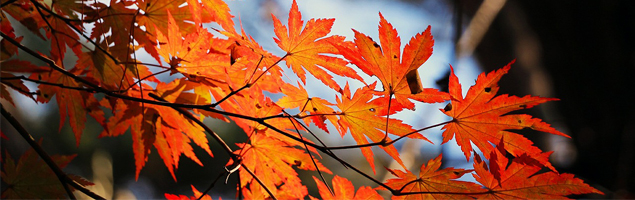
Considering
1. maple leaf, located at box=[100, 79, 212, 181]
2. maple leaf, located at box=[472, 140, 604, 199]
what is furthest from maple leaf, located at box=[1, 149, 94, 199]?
maple leaf, located at box=[472, 140, 604, 199]

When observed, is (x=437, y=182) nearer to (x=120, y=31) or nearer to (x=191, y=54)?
(x=191, y=54)

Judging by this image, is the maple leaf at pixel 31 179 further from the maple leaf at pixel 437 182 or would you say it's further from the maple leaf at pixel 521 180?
the maple leaf at pixel 521 180

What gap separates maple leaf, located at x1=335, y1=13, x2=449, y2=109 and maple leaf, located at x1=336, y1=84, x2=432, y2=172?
0.17 ft

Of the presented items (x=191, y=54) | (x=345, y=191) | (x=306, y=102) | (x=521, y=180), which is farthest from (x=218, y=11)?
(x=521, y=180)

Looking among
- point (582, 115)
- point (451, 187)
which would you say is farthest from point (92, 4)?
point (582, 115)

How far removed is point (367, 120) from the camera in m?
0.55

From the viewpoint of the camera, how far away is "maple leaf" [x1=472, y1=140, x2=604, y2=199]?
47cm

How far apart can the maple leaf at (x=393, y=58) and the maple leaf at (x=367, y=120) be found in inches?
2.1

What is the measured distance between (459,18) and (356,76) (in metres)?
1.81

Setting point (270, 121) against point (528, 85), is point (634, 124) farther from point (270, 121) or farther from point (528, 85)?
point (270, 121)

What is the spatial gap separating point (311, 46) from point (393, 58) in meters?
0.15

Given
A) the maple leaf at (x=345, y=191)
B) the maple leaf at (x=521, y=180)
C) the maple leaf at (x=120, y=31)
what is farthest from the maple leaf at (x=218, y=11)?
the maple leaf at (x=521, y=180)

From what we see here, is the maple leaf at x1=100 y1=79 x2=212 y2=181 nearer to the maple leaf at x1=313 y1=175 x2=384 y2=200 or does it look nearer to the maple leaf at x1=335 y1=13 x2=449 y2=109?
the maple leaf at x1=313 y1=175 x2=384 y2=200

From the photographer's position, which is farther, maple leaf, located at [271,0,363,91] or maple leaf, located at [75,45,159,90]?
maple leaf, located at [75,45,159,90]
